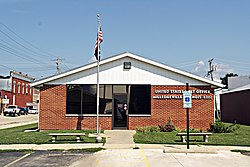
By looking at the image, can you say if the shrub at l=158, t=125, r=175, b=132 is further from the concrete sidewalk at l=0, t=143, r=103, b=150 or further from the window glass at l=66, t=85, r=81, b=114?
the concrete sidewalk at l=0, t=143, r=103, b=150

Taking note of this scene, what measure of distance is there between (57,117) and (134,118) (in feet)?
15.6

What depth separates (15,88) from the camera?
72000 millimetres

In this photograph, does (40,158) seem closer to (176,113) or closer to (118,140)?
(118,140)

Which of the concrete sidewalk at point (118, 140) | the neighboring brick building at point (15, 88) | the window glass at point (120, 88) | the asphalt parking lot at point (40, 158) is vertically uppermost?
the neighboring brick building at point (15, 88)

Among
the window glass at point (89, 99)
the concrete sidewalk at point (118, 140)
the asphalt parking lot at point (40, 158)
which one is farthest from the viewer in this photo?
the window glass at point (89, 99)

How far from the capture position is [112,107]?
22.7 m

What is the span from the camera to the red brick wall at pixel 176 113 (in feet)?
73.7

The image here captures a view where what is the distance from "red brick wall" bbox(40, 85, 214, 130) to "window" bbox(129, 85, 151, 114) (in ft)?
1.07

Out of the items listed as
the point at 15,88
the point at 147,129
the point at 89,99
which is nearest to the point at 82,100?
the point at 89,99

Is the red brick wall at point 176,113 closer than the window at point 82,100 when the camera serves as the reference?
Yes

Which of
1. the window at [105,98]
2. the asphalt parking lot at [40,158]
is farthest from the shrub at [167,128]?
the asphalt parking lot at [40,158]

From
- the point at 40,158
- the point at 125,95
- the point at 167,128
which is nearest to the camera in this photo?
the point at 40,158

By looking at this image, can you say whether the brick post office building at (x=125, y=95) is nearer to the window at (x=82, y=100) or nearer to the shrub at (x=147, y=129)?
the window at (x=82, y=100)

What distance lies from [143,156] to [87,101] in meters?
10.3
